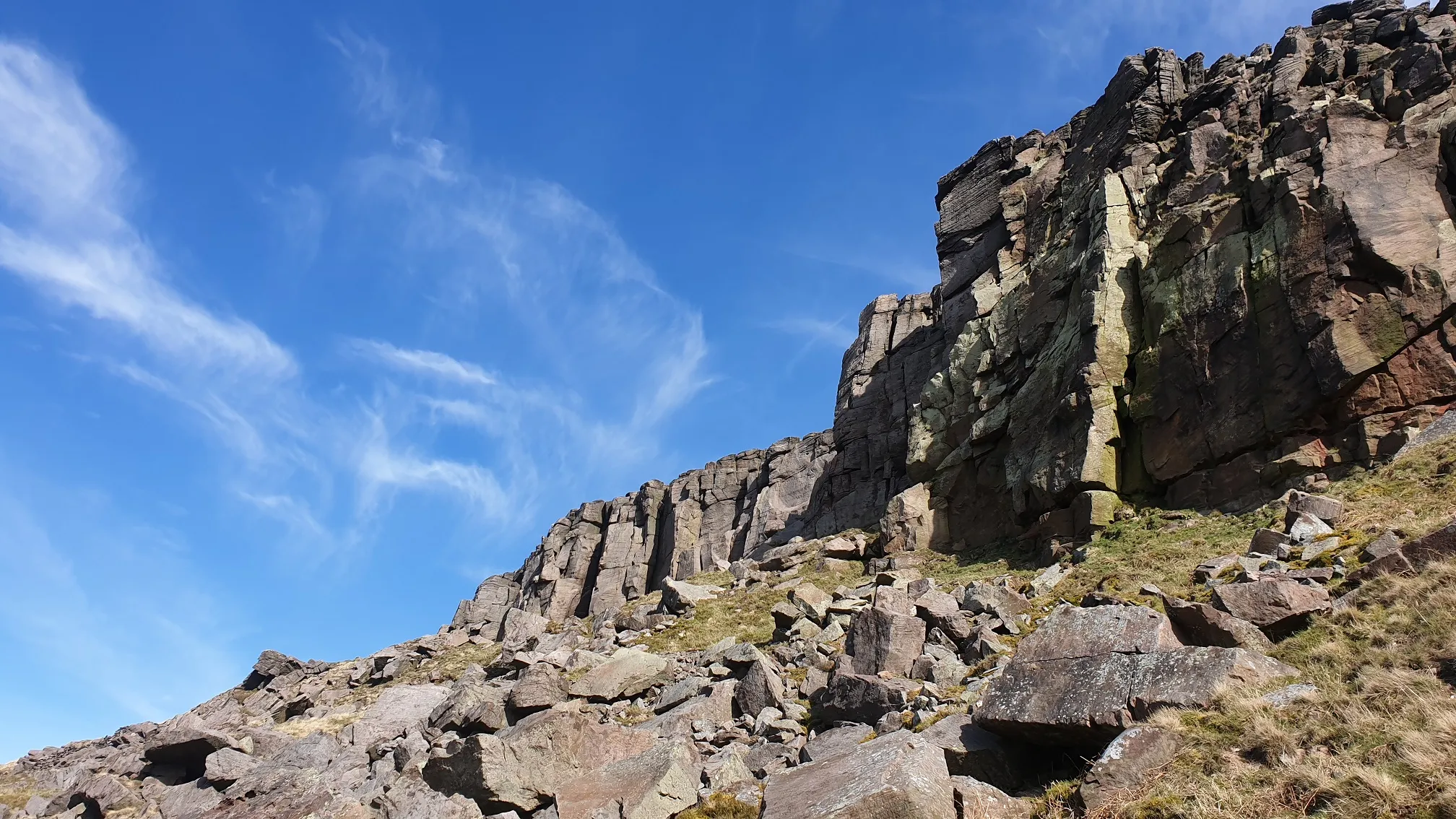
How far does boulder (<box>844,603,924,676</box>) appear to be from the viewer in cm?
1792

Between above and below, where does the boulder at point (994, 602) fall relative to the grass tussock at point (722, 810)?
above

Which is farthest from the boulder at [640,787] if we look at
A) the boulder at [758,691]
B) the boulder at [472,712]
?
the boulder at [472,712]

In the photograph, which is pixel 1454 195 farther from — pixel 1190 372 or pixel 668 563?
pixel 668 563

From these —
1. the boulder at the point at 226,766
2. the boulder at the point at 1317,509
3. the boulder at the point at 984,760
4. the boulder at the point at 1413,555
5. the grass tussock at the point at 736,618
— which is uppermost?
the grass tussock at the point at 736,618

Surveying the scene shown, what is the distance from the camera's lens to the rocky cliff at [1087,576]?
33.5ft

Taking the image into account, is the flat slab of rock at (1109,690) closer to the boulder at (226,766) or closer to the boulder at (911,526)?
the boulder at (226,766)

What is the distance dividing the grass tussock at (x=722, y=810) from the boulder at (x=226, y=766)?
606 inches

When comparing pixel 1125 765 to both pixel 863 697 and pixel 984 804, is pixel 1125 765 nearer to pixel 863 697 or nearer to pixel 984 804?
pixel 984 804

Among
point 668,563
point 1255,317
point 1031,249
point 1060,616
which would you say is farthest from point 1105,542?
point 668,563

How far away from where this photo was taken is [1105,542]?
3077 cm

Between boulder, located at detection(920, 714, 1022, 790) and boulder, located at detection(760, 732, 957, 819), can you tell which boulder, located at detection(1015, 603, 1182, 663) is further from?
boulder, located at detection(760, 732, 957, 819)

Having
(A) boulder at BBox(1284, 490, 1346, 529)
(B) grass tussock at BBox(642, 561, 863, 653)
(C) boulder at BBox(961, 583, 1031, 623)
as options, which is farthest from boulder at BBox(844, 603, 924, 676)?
(A) boulder at BBox(1284, 490, 1346, 529)

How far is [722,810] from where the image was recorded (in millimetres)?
12867

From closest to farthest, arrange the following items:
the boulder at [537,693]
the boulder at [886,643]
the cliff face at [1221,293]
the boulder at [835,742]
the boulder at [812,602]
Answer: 1. the boulder at [835,742]
2. the boulder at [886,643]
3. the boulder at [537,693]
4. the boulder at [812,602]
5. the cliff face at [1221,293]
